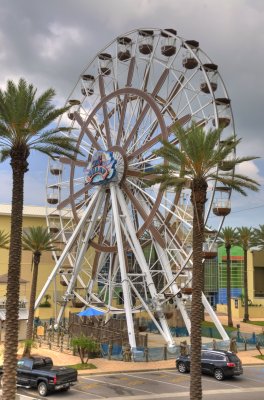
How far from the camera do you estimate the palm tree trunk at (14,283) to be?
1548 centimetres

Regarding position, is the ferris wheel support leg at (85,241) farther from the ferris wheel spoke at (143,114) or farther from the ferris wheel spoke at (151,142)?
the ferris wheel spoke at (143,114)

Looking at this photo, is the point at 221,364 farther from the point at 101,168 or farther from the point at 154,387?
the point at 101,168

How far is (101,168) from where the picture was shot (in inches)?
1463

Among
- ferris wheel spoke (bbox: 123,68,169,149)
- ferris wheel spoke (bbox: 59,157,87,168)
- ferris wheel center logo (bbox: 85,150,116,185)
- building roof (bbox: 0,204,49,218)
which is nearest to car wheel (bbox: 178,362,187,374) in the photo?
ferris wheel center logo (bbox: 85,150,116,185)

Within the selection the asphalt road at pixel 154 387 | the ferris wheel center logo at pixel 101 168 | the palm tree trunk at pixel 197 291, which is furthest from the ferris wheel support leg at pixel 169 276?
the palm tree trunk at pixel 197 291

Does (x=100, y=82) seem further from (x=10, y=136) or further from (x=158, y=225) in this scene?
(x=10, y=136)

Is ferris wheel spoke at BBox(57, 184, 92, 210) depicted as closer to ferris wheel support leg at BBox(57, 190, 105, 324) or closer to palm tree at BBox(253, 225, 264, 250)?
ferris wheel support leg at BBox(57, 190, 105, 324)

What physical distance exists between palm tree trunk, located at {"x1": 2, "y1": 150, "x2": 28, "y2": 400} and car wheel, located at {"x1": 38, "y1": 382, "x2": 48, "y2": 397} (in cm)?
578

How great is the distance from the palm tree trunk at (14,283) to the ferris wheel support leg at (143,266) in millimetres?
17709

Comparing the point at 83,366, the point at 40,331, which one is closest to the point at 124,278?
the point at 83,366

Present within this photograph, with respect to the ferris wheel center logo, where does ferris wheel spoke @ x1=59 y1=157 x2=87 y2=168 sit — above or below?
above

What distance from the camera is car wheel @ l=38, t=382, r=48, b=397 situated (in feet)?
68.6

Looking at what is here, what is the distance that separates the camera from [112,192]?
36.3 metres

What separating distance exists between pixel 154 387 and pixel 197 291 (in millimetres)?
7328
